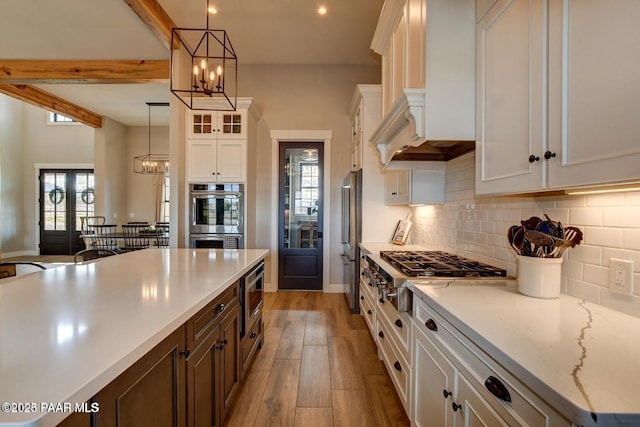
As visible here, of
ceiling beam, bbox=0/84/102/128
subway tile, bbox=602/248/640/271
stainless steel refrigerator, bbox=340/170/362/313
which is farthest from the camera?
ceiling beam, bbox=0/84/102/128

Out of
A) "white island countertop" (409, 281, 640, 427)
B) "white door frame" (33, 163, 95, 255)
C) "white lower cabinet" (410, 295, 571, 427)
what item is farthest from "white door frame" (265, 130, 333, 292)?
"white door frame" (33, 163, 95, 255)

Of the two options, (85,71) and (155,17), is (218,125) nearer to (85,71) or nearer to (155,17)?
(155,17)

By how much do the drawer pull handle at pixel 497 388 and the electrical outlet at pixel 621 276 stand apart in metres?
0.69

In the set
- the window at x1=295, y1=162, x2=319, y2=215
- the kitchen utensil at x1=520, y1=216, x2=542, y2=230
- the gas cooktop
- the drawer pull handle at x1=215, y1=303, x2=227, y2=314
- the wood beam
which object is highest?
the wood beam

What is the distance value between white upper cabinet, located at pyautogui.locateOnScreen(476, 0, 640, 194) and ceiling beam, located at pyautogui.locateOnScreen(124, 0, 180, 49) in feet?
11.1

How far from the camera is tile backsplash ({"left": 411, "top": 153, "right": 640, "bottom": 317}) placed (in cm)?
108

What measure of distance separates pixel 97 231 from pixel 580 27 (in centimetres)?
660

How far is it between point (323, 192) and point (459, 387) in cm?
362

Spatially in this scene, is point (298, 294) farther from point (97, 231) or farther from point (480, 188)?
point (97, 231)

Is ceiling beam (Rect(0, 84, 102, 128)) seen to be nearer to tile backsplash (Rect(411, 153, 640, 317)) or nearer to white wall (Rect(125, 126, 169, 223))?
white wall (Rect(125, 126, 169, 223))

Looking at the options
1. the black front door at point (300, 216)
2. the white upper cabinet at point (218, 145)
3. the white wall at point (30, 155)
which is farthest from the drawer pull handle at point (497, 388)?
the white wall at point (30, 155)

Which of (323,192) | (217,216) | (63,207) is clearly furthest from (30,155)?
(323,192)

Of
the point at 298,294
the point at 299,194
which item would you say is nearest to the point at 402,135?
the point at 299,194

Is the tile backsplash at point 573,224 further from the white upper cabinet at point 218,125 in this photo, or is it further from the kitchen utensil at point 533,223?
the white upper cabinet at point 218,125
